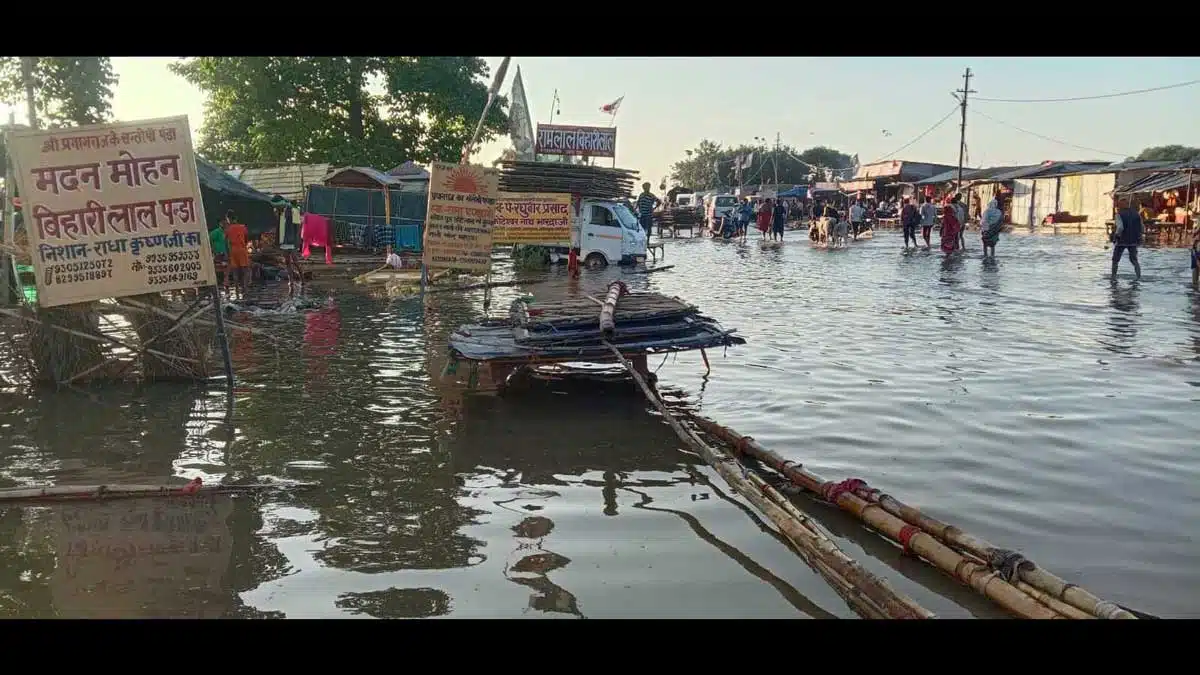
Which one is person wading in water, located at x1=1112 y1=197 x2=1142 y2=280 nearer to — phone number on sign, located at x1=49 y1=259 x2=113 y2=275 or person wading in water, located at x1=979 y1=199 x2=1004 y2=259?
person wading in water, located at x1=979 y1=199 x2=1004 y2=259

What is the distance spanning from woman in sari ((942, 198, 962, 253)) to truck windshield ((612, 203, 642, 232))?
8.57m

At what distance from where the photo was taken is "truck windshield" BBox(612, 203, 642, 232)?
77.2 feet

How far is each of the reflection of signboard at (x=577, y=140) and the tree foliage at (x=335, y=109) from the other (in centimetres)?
837

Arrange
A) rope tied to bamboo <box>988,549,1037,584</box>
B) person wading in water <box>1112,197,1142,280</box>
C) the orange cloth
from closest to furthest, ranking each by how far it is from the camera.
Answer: rope tied to bamboo <box>988,549,1037,584</box> < the orange cloth < person wading in water <box>1112,197,1142,280</box>

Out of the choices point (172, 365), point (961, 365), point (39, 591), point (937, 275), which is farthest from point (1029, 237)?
point (39, 591)

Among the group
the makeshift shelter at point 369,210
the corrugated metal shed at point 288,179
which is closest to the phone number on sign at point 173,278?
the makeshift shelter at point 369,210

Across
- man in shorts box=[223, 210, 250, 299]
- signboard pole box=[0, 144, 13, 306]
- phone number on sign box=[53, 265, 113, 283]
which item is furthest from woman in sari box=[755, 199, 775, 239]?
phone number on sign box=[53, 265, 113, 283]

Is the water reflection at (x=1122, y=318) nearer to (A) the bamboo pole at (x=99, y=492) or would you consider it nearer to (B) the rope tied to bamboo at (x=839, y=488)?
(B) the rope tied to bamboo at (x=839, y=488)

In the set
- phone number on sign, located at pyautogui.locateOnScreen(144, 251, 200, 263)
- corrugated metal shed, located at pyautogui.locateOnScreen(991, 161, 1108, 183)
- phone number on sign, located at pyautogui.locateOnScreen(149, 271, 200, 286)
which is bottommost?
phone number on sign, located at pyautogui.locateOnScreen(149, 271, 200, 286)

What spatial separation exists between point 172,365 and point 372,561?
551cm

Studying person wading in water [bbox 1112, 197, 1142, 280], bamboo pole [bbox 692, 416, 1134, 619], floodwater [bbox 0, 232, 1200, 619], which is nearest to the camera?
bamboo pole [bbox 692, 416, 1134, 619]

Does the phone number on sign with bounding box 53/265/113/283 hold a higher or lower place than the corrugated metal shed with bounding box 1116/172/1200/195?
lower

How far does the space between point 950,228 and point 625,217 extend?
9100mm

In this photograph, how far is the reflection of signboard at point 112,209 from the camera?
7852 mm
